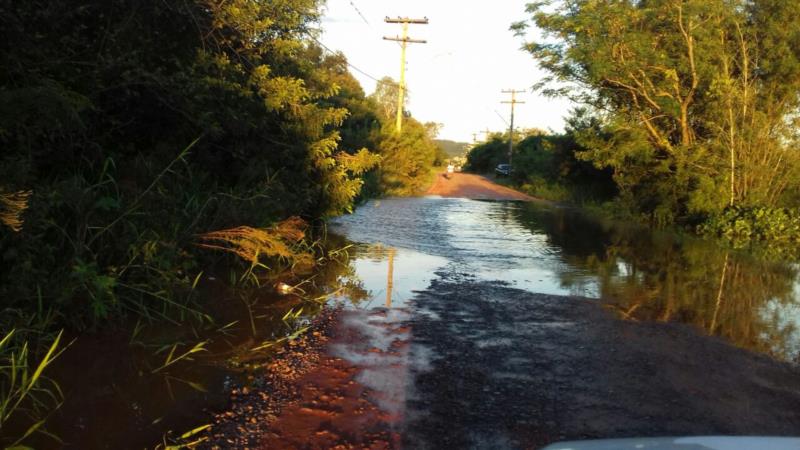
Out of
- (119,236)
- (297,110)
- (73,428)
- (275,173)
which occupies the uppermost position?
(297,110)

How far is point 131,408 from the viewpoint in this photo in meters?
4.40

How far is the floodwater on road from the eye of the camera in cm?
785

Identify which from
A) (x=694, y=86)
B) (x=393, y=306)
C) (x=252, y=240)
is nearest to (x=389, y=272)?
(x=393, y=306)

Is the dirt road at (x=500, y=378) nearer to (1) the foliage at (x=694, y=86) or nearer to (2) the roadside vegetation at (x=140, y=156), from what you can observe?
(2) the roadside vegetation at (x=140, y=156)

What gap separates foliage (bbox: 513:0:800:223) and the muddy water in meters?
2.52

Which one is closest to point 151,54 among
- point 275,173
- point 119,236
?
point 275,173

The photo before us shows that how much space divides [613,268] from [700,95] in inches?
401

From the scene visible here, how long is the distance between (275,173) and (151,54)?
2514 mm

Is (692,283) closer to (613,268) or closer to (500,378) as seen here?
(613,268)

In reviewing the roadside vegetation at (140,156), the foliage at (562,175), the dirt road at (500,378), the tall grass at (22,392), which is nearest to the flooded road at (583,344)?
the dirt road at (500,378)

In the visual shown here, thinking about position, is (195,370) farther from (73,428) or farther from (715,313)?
(715,313)

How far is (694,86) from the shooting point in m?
18.4

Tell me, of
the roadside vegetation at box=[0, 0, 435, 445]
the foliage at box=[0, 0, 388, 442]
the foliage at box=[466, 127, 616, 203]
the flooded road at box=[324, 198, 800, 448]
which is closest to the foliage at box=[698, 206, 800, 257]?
the flooded road at box=[324, 198, 800, 448]

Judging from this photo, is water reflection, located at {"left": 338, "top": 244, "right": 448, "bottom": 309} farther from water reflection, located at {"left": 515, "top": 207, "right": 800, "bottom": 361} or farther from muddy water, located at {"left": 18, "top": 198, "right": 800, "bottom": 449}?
water reflection, located at {"left": 515, "top": 207, "right": 800, "bottom": 361}
